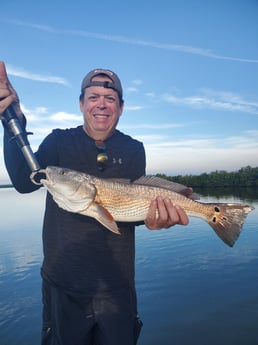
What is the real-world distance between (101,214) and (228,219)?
198 centimetres

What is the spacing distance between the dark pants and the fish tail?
5.84 ft

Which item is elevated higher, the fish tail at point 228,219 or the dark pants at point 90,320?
the fish tail at point 228,219

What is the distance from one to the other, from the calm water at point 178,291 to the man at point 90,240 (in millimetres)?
5546

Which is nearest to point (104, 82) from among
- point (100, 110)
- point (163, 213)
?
point (100, 110)

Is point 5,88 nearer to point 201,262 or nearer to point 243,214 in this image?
point 243,214

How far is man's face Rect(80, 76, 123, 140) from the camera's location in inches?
171

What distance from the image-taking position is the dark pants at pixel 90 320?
11.4 feet

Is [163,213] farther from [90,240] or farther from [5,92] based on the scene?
[5,92]

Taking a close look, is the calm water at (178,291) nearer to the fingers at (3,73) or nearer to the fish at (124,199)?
the fish at (124,199)

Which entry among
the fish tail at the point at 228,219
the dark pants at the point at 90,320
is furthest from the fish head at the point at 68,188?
the fish tail at the point at 228,219

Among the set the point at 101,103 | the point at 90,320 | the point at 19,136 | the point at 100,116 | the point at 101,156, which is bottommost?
the point at 90,320

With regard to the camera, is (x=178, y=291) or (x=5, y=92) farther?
(x=178, y=291)

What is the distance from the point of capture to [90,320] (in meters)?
3.55

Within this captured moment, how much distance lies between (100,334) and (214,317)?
7.23 meters
